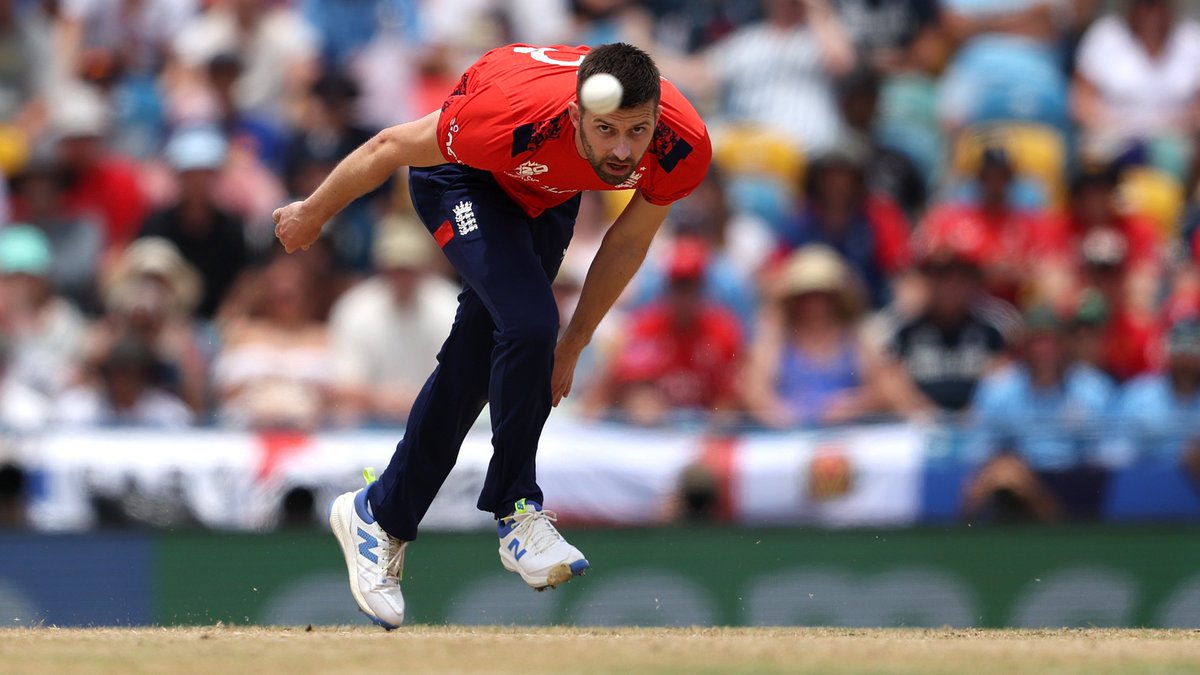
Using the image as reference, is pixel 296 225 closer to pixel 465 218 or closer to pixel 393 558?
pixel 465 218

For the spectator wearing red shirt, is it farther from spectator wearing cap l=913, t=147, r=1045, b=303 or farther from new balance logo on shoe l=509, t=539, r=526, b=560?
new balance logo on shoe l=509, t=539, r=526, b=560

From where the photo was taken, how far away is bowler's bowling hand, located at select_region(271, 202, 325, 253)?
7.29m

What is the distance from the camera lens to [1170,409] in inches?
411

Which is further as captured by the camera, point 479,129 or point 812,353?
point 812,353

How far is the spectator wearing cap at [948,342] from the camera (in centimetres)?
1083

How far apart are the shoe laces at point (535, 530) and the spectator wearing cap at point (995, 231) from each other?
16.9 feet

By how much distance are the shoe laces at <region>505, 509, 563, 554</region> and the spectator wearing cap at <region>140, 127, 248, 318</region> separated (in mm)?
5441

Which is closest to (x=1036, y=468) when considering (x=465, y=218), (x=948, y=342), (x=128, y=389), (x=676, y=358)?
(x=948, y=342)

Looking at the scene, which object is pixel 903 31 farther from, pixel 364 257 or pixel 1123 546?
pixel 1123 546

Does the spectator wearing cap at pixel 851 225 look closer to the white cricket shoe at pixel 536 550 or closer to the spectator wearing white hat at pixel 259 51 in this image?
the spectator wearing white hat at pixel 259 51

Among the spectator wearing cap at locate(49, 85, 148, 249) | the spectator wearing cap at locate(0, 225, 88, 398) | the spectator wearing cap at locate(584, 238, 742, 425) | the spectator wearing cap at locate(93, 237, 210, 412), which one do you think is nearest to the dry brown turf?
the spectator wearing cap at locate(584, 238, 742, 425)

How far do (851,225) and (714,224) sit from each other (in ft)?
3.28

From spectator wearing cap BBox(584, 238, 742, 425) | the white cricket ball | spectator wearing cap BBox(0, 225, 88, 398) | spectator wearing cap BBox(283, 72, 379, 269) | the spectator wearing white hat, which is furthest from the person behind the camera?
the spectator wearing white hat

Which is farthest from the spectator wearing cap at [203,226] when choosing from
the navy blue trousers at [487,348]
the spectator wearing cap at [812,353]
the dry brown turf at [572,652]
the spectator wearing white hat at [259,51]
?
the navy blue trousers at [487,348]
